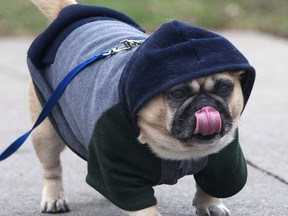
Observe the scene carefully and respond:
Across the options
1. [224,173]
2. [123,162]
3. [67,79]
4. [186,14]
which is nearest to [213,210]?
[224,173]

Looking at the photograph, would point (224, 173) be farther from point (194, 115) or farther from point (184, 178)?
point (184, 178)

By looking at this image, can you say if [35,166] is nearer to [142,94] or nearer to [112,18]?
[112,18]

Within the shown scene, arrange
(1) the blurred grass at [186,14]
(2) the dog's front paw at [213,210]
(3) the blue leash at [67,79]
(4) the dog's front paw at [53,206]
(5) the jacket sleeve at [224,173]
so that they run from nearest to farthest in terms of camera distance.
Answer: (5) the jacket sleeve at [224,173] → (3) the blue leash at [67,79] → (2) the dog's front paw at [213,210] → (4) the dog's front paw at [53,206] → (1) the blurred grass at [186,14]

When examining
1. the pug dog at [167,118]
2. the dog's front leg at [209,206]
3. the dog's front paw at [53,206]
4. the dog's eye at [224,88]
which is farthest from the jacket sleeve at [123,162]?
the dog's front paw at [53,206]

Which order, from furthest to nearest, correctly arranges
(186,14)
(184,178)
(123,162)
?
(186,14) → (184,178) → (123,162)

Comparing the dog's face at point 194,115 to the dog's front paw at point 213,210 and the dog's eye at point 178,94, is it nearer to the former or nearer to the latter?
the dog's eye at point 178,94

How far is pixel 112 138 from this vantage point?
10.4ft

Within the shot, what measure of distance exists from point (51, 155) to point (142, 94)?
1.31 m

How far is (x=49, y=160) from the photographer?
4195 millimetres

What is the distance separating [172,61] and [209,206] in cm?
104

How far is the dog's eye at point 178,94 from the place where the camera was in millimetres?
3031

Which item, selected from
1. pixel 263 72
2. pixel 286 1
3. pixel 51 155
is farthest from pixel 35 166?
pixel 286 1

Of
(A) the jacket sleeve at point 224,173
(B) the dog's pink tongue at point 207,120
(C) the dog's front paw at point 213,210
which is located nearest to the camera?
(B) the dog's pink tongue at point 207,120

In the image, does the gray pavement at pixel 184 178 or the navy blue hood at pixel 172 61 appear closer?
the navy blue hood at pixel 172 61
